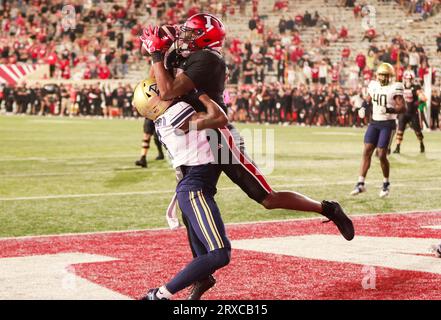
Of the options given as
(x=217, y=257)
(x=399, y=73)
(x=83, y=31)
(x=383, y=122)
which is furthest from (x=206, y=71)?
(x=83, y=31)

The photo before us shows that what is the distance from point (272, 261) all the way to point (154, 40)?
250 cm

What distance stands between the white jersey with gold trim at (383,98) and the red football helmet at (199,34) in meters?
7.30

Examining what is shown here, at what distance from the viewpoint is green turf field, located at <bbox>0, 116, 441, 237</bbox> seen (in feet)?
33.8

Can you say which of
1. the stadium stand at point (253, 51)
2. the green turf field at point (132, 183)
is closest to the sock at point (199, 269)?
the green turf field at point (132, 183)

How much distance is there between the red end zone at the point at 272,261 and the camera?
6180 mm

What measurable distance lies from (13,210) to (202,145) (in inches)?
229

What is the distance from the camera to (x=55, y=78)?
147ft

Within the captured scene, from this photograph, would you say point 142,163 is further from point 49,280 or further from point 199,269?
point 199,269

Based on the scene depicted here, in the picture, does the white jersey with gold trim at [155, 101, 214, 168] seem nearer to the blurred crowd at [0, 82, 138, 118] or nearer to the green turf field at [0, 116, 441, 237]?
the green turf field at [0, 116, 441, 237]

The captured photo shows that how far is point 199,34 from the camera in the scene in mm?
5480

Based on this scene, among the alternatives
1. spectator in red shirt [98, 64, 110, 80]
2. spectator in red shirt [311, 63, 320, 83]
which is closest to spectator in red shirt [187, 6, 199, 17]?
spectator in red shirt [98, 64, 110, 80]

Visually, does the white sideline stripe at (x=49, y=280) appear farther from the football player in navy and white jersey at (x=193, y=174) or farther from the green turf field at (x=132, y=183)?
the green turf field at (x=132, y=183)

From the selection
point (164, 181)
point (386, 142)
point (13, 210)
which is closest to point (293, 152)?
point (164, 181)
